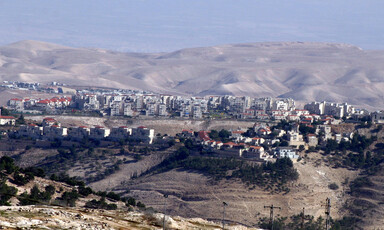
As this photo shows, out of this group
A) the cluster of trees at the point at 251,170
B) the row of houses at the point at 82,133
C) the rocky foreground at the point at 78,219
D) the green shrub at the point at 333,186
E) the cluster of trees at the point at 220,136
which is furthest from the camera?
the row of houses at the point at 82,133

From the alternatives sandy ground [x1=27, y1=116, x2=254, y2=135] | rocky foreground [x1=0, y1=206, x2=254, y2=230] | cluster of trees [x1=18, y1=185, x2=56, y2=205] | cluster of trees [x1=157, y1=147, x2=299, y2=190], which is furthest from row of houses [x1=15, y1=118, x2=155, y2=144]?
rocky foreground [x1=0, y1=206, x2=254, y2=230]

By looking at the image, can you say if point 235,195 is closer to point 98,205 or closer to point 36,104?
point 98,205

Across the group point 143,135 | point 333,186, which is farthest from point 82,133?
point 333,186

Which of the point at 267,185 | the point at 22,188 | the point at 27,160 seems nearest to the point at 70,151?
the point at 27,160

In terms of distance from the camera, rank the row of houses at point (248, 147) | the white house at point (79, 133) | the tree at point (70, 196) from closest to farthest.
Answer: the tree at point (70, 196)
the row of houses at point (248, 147)
the white house at point (79, 133)

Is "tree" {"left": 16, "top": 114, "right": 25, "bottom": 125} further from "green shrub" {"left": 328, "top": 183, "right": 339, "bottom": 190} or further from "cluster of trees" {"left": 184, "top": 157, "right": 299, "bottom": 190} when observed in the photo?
"green shrub" {"left": 328, "top": 183, "right": 339, "bottom": 190}

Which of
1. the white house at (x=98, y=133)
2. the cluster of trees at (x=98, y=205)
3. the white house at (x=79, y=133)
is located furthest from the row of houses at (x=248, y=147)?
the cluster of trees at (x=98, y=205)

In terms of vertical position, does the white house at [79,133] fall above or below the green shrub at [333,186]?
above

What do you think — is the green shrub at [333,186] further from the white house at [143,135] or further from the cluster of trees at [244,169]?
the white house at [143,135]
